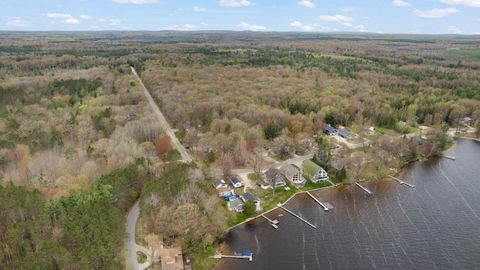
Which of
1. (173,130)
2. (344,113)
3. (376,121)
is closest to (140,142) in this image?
(173,130)

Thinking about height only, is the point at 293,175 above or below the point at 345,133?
below

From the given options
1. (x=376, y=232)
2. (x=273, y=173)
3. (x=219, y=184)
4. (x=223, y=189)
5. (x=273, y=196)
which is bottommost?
(x=376, y=232)

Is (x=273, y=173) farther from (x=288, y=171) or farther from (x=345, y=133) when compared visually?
(x=345, y=133)

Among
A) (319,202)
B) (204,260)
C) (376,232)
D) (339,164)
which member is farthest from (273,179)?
(204,260)

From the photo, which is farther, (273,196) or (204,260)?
(273,196)

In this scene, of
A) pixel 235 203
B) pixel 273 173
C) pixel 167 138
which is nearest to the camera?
pixel 235 203

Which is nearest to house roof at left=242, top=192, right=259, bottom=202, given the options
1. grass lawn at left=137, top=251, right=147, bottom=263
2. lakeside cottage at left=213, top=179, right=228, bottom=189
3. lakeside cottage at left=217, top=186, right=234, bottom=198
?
lakeside cottage at left=217, top=186, right=234, bottom=198
